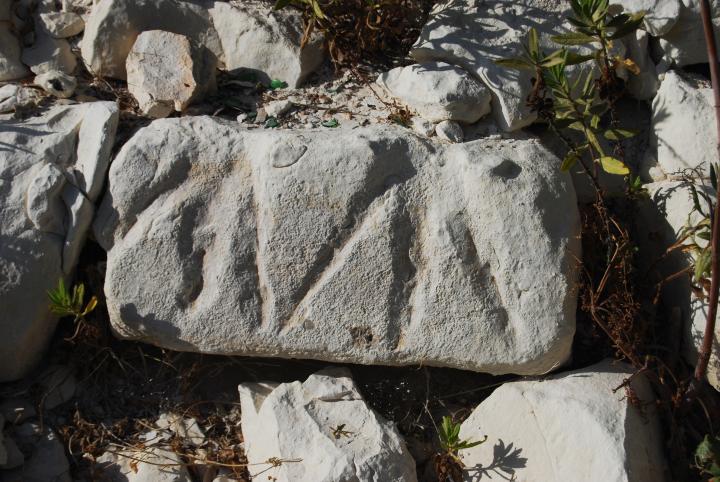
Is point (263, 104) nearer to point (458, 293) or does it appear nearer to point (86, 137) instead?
point (86, 137)

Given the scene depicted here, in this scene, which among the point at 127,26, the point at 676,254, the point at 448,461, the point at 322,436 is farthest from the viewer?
the point at 127,26

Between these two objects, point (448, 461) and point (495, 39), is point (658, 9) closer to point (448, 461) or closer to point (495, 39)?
point (495, 39)

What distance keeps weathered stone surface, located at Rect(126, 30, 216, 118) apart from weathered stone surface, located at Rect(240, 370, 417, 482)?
48.1 inches

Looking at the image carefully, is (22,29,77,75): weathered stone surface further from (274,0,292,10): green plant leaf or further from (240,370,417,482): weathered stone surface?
(240,370,417,482): weathered stone surface

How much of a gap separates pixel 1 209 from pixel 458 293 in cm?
167

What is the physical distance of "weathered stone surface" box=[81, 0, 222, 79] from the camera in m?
3.67

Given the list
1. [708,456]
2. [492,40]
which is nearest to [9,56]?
[492,40]

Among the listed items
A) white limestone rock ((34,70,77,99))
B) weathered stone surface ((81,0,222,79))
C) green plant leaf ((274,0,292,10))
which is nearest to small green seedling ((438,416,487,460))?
green plant leaf ((274,0,292,10))

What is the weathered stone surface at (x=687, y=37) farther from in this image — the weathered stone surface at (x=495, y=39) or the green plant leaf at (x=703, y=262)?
the green plant leaf at (x=703, y=262)

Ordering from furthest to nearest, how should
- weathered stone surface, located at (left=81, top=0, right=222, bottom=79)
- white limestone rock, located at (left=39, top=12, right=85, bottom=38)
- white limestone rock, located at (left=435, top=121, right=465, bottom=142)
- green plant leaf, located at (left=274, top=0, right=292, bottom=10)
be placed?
white limestone rock, located at (left=39, top=12, right=85, bottom=38) < weathered stone surface, located at (left=81, top=0, right=222, bottom=79) < green plant leaf, located at (left=274, top=0, right=292, bottom=10) < white limestone rock, located at (left=435, top=121, right=465, bottom=142)

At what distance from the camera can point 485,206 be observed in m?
3.16

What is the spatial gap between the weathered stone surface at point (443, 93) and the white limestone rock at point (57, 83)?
1340 millimetres

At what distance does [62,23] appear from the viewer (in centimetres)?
378

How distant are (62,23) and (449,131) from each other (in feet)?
5.63
